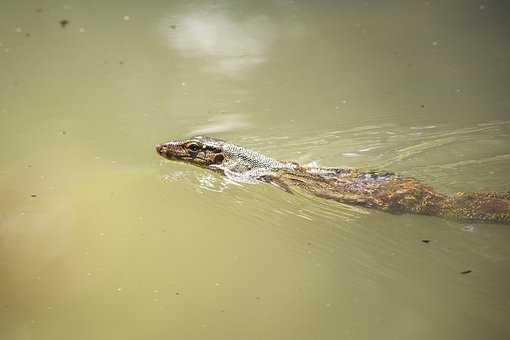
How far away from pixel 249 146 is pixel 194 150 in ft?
1.58

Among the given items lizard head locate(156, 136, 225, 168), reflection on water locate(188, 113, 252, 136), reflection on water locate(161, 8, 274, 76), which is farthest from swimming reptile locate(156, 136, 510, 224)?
reflection on water locate(161, 8, 274, 76)

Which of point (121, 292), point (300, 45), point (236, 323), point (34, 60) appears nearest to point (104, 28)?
point (34, 60)

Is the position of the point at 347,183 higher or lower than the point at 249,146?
lower

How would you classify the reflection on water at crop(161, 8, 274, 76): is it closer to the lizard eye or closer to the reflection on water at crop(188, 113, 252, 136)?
the reflection on water at crop(188, 113, 252, 136)

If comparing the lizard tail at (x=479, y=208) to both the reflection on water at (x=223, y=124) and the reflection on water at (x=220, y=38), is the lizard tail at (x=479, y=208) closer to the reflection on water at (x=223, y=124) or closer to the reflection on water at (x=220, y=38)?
the reflection on water at (x=223, y=124)

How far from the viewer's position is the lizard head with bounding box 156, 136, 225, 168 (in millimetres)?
3820

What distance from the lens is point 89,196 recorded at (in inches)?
141

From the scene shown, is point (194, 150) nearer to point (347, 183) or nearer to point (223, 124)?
point (223, 124)

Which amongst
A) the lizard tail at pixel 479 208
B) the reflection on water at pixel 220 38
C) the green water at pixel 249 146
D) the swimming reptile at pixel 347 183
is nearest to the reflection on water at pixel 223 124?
the green water at pixel 249 146

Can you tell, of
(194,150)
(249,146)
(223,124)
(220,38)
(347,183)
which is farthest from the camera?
(220,38)

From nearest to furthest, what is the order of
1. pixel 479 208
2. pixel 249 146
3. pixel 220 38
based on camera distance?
pixel 479 208 < pixel 249 146 < pixel 220 38

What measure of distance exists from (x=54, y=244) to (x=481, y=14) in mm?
4617

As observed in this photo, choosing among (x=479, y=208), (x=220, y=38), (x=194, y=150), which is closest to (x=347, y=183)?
(x=479, y=208)

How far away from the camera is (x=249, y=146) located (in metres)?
4.09
